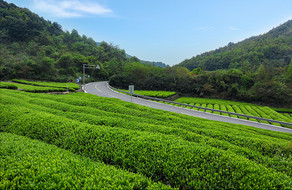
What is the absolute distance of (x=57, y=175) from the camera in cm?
280

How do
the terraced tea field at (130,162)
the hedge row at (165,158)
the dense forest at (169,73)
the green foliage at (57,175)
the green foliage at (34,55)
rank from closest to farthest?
1. the green foliage at (57,175)
2. the terraced tea field at (130,162)
3. the hedge row at (165,158)
4. the dense forest at (169,73)
5. the green foliage at (34,55)

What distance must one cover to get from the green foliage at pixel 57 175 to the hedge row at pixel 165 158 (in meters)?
0.55

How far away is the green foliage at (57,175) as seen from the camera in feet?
8.68

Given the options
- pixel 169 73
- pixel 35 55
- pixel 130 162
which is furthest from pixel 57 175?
pixel 35 55

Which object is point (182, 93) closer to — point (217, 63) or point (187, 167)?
point (187, 167)

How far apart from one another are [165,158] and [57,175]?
8.85ft

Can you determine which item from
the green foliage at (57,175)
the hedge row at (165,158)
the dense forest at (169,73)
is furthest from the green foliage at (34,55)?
the green foliage at (57,175)

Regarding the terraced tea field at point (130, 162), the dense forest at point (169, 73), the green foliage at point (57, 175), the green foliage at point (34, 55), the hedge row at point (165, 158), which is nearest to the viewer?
the green foliage at point (57, 175)

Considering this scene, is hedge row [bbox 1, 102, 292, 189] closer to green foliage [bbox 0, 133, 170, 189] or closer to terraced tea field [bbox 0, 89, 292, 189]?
terraced tea field [bbox 0, 89, 292, 189]

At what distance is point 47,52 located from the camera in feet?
190

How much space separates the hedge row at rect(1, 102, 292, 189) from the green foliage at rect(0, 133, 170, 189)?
21.7 inches

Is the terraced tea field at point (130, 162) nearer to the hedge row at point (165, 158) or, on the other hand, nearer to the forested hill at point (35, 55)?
the hedge row at point (165, 158)

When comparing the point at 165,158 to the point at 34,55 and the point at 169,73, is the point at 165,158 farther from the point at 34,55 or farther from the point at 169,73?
the point at 34,55

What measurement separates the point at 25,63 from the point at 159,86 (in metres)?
39.4
